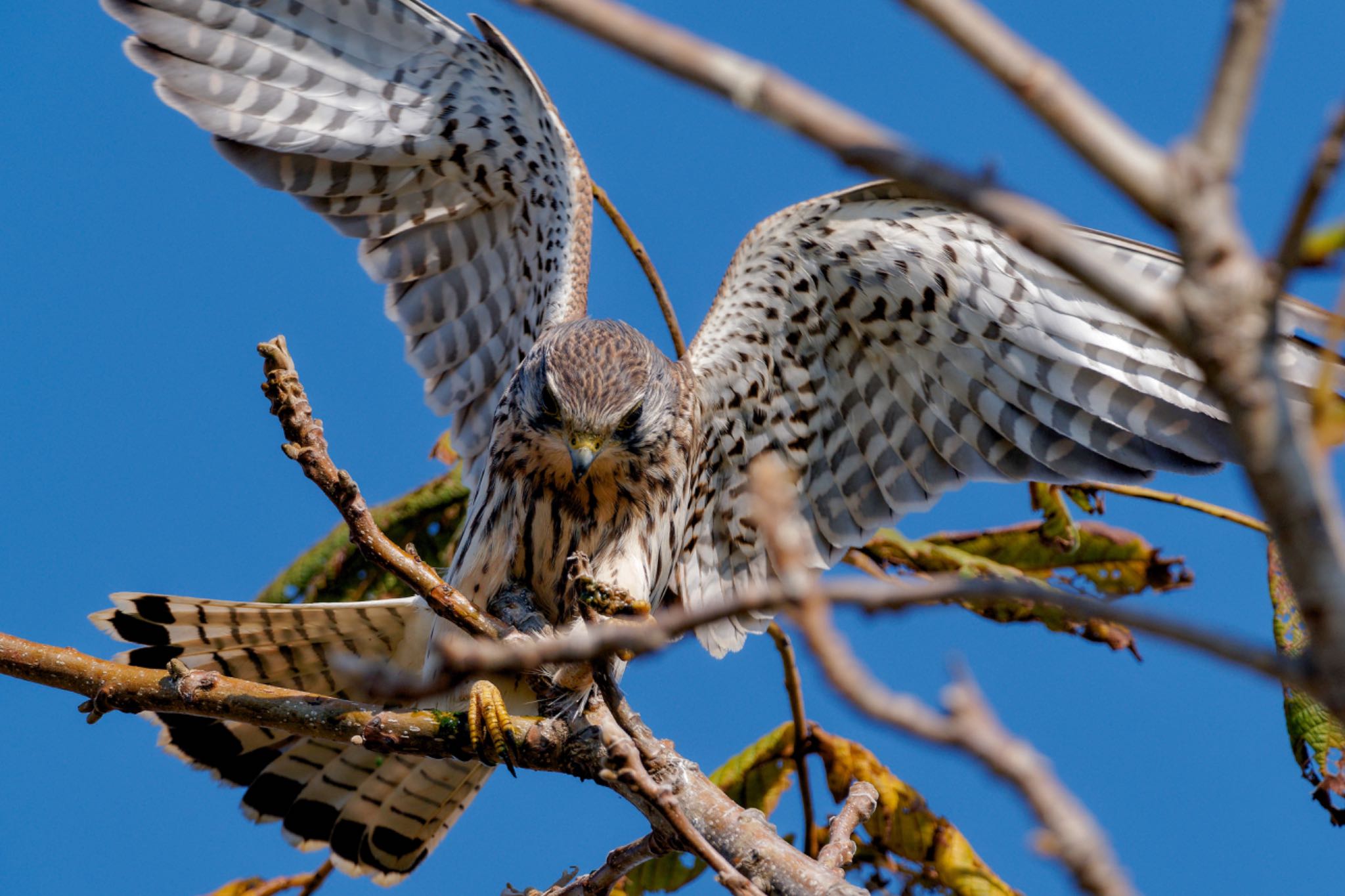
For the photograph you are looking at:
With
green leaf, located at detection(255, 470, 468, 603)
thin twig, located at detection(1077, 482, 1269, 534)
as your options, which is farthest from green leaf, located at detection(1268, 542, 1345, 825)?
green leaf, located at detection(255, 470, 468, 603)

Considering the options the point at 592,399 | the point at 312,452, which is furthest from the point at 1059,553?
the point at 312,452

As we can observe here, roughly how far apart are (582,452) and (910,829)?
1947 mm

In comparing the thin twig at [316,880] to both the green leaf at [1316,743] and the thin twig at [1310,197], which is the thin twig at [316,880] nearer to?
the green leaf at [1316,743]

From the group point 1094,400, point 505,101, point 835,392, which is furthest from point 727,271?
point 1094,400

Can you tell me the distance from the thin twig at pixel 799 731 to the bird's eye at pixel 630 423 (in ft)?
3.14

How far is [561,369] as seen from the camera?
4738 mm

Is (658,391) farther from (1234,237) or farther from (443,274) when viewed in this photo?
(1234,237)

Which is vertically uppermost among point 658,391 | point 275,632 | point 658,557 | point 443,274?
point 443,274

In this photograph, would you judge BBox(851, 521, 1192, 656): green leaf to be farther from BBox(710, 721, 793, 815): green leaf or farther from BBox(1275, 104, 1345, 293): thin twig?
BBox(1275, 104, 1345, 293): thin twig

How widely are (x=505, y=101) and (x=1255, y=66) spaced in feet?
15.1

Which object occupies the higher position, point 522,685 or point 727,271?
point 727,271

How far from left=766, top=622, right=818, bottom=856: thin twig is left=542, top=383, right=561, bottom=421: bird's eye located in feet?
3.97

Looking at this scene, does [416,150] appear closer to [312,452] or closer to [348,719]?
[312,452]

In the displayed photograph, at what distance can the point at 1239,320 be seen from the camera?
1.10m
